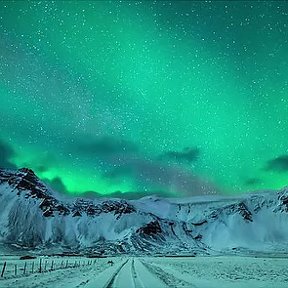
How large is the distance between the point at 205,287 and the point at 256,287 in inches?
174

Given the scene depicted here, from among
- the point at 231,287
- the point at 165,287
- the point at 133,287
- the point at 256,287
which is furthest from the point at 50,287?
the point at 256,287

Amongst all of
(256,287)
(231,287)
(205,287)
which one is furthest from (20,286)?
(256,287)

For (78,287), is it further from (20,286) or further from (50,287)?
(20,286)

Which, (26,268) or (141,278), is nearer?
(141,278)

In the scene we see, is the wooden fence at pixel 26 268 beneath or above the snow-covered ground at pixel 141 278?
above

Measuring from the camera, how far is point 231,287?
100 ft

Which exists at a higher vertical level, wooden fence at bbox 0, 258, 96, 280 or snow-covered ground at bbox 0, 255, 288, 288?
wooden fence at bbox 0, 258, 96, 280

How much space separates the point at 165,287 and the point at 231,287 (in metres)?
6.00

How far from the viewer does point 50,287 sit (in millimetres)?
27078

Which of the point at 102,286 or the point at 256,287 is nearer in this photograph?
the point at 102,286

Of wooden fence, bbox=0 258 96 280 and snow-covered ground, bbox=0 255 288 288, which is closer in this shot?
snow-covered ground, bbox=0 255 288 288

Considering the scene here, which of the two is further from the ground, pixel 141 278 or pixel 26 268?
pixel 26 268

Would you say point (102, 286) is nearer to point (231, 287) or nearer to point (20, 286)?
point (20, 286)

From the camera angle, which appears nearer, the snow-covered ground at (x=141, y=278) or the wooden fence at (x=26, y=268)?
the snow-covered ground at (x=141, y=278)
